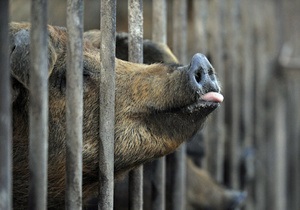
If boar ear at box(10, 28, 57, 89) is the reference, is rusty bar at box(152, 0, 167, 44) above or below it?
above

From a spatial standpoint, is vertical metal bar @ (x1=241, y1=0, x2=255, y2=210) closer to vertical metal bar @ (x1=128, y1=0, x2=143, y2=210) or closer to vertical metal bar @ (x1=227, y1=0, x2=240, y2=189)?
vertical metal bar @ (x1=227, y1=0, x2=240, y2=189)

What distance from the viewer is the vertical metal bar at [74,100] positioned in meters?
2.25

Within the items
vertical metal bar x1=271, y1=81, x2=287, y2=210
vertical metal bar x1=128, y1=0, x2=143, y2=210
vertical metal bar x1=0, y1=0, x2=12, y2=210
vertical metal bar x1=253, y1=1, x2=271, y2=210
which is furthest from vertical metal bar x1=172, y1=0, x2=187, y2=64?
vertical metal bar x1=271, y1=81, x2=287, y2=210

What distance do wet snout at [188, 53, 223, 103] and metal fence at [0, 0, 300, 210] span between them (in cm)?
29

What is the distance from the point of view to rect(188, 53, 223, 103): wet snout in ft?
A: 7.95

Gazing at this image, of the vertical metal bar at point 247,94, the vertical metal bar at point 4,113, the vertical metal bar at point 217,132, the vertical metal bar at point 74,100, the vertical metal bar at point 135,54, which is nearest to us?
the vertical metal bar at point 4,113

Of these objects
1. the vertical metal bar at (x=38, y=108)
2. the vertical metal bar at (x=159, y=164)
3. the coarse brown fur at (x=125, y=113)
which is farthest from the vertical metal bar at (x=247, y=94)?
the vertical metal bar at (x=38, y=108)

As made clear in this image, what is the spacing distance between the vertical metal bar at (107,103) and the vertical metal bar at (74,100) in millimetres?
189

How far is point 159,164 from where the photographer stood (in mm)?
3213

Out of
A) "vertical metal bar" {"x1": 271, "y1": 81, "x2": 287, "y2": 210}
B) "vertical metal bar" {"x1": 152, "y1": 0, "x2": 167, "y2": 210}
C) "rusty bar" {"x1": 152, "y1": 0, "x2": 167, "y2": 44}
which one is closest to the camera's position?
"vertical metal bar" {"x1": 152, "y1": 0, "x2": 167, "y2": 210}

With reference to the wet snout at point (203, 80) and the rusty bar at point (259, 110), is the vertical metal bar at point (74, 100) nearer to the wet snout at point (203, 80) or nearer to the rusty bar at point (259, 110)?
the wet snout at point (203, 80)

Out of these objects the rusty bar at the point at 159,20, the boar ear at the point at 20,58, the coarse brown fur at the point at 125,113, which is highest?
the rusty bar at the point at 159,20

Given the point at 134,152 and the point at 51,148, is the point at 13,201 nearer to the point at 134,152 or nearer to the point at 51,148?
the point at 51,148

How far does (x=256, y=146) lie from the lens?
21.1ft
